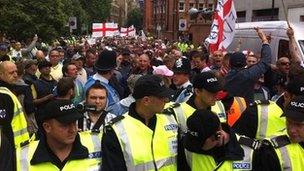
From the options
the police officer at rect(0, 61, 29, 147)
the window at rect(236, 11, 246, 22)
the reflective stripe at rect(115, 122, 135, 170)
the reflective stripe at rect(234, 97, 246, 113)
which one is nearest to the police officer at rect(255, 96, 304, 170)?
the reflective stripe at rect(115, 122, 135, 170)

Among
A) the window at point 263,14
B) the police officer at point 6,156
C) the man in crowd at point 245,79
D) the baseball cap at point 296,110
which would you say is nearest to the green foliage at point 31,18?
the window at point 263,14

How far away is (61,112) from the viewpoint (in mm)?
3658

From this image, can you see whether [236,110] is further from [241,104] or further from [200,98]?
[200,98]

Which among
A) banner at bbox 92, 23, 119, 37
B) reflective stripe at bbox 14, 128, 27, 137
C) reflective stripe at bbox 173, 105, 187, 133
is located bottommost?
reflective stripe at bbox 14, 128, 27, 137

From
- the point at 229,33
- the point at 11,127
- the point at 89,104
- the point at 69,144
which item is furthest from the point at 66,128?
the point at 229,33

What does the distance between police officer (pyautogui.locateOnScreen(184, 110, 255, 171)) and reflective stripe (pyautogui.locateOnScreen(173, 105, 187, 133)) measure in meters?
0.56

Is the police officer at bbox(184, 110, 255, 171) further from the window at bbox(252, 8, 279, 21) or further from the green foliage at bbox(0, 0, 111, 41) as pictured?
the window at bbox(252, 8, 279, 21)

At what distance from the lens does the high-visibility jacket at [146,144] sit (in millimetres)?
3791

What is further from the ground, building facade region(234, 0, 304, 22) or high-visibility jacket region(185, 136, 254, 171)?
building facade region(234, 0, 304, 22)

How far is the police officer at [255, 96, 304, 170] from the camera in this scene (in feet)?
11.6

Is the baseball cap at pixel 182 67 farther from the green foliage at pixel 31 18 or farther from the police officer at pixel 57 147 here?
the green foliage at pixel 31 18

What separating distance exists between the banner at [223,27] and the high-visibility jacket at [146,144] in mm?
7602

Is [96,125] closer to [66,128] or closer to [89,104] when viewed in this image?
[89,104]

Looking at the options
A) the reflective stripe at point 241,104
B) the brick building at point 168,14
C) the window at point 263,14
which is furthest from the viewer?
the brick building at point 168,14
